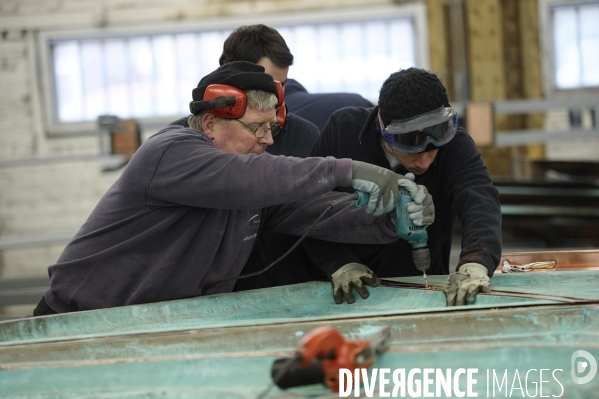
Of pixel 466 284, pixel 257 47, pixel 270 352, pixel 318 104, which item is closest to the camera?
pixel 270 352

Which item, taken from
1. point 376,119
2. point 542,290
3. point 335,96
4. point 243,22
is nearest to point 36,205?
point 243,22

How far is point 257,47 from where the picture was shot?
340cm

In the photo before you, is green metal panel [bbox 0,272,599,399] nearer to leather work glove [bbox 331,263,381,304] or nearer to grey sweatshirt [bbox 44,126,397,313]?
grey sweatshirt [bbox 44,126,397,313]

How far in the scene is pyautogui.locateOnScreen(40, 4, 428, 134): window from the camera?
8.39 m

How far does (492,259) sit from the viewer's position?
7.88 feet

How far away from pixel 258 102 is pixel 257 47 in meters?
1.05

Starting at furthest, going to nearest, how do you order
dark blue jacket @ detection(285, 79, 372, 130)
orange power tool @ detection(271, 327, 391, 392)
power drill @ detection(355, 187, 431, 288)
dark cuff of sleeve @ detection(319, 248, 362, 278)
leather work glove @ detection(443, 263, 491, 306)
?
dark blue jacket @ detection(285, 79, 372, 130) → dark cuff of sleeve @ detection(319, 248, 362, 278) → power drill @ detection(355, 187, 431, 288) → leather work glove @ detection(443, 263, 491, 306) → orange power tool @ detection(271, 327, 391, 392)

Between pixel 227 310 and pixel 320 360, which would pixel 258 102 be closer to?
pixel 227 310

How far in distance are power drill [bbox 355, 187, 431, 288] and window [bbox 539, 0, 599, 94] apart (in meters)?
6.61

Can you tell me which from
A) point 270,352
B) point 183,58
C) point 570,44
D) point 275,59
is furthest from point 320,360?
point 570,44

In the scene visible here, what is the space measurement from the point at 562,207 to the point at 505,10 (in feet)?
9.38

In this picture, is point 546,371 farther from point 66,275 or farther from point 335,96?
point 335,96

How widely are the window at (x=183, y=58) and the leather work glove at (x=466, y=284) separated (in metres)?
6.27

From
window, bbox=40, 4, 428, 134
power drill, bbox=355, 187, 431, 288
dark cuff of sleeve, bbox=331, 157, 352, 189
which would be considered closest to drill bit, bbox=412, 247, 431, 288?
power drill, bbox=355, 187, 431, 288
